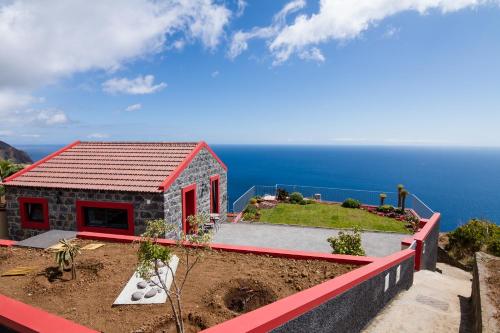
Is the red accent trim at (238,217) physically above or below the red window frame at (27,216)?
below

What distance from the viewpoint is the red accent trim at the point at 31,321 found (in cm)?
385

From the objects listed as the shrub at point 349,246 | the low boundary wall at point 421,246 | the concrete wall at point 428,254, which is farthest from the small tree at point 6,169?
the concrete wall at point 428,254

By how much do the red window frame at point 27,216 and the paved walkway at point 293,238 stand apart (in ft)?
24.6

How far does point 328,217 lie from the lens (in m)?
20.5

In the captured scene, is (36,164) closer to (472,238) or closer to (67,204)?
(67,204)

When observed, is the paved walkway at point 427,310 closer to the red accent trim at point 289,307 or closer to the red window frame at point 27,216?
the red accent trim at point 289,307

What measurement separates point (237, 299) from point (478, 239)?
16.8 metres

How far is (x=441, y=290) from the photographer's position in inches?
376

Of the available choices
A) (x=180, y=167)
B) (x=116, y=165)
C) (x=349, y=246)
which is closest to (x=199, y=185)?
(x=180, y=167)

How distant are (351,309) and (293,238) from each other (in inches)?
376

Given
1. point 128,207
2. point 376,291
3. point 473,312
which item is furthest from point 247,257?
point 128,207

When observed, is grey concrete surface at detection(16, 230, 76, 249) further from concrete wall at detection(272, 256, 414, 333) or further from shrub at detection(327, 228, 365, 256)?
shrub at detection(327, 228, 365, 256)

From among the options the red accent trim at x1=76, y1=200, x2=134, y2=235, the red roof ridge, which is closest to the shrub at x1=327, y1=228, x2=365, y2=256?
the red roof ridge

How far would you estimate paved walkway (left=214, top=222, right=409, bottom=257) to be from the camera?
1430 centimetres
